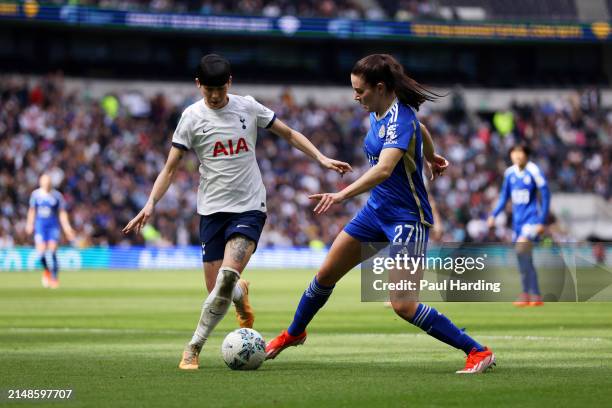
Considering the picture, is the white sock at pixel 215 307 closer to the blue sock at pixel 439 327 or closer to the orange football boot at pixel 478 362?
the blue sock at pixel 439 327

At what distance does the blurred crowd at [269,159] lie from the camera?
126 ft

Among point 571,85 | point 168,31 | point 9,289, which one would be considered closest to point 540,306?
point 9,289

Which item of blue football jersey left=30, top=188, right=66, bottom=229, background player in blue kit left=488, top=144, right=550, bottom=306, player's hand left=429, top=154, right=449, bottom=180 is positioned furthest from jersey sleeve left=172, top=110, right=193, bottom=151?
blue football jersey left=30, top=188, right=66, bottom=229

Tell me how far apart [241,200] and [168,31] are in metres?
38.7

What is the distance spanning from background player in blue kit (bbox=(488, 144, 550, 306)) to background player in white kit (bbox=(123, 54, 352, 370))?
33.6ft

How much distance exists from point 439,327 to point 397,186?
1156mm

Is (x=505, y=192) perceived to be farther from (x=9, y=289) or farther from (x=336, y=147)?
(x=336, y=147)

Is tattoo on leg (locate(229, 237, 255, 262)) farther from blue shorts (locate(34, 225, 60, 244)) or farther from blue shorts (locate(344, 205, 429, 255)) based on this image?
blue shorts (locate(34, 225, 60, 244))

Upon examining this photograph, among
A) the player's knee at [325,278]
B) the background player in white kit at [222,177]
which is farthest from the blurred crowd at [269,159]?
the player's knee at [325,278]

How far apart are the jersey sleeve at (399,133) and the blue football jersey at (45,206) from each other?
19245 millimetres

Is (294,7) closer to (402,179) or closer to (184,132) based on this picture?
(184,132)

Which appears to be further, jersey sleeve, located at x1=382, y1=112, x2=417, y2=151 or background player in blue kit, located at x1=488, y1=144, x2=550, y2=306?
background player in blue kit, located at x1=488, y1=144, x2=550, y2=306

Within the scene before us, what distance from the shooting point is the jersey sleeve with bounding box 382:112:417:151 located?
30.0ft

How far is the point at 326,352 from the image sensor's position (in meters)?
11.6
